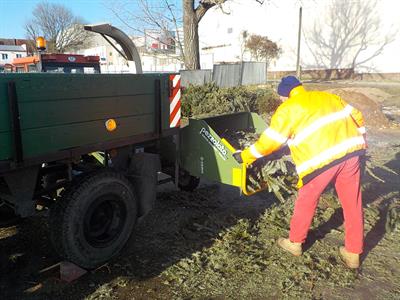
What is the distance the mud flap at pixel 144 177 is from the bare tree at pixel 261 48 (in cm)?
3434

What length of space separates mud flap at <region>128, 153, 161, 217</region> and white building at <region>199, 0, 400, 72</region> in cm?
2926

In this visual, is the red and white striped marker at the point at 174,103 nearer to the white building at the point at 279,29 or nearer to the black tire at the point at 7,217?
the black tire at the point at 7,217

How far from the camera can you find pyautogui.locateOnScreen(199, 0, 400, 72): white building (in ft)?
112

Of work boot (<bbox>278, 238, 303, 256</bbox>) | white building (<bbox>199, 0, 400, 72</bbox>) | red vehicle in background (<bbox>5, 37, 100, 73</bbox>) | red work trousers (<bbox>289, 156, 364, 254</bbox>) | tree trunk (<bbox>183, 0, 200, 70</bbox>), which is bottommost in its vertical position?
work boot (<bbox>278, 238, 303, 256</bbox>)

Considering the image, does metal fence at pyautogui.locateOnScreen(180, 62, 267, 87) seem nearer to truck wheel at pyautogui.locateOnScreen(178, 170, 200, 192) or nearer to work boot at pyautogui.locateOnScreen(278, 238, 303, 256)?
truck wheel at pyautogui.locateOnScreen(178, 170, 200, 192)

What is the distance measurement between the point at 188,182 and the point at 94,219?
1920mm

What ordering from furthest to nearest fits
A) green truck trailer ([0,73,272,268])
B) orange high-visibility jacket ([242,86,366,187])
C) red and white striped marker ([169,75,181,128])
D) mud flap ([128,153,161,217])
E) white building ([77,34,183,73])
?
1. white building ([77,34,183,73])
2. red and white striped marker ([169,75,181,128])
3. mud flap ([128,153,161,217])
4. orange high-visibility jacket ([242,86,366,187])
5. green truck trailer ([0,73,272,268])

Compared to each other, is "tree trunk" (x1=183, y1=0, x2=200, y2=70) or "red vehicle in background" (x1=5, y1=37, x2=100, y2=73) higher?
"tree trunk" (x1=183, y1=0, x2=200, y2=70)

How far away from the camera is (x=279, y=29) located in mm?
43062

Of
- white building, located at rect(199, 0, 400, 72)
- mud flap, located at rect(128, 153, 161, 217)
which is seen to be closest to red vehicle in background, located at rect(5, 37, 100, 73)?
mud flap, located at rect(128, 153, 161, 217)

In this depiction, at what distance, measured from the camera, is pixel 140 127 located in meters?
3.67

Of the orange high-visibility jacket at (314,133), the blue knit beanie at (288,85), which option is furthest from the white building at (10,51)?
the orange high-visibility jacket at (314,133)

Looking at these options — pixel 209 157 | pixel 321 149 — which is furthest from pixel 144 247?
pixel 321 149

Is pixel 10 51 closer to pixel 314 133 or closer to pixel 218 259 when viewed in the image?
pixel 218 259
